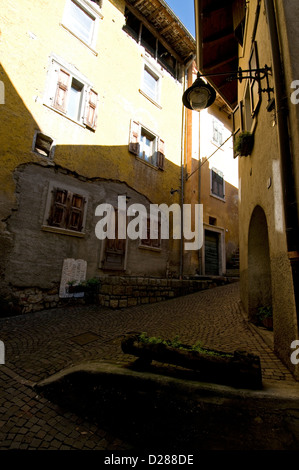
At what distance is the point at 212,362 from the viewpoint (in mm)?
2246

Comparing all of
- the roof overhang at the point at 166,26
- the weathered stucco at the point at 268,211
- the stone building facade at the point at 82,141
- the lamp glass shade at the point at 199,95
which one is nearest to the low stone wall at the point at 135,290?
the stone building facade at the point at 82,141

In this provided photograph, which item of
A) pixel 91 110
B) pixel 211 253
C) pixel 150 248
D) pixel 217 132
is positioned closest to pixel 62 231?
pixel 150 248

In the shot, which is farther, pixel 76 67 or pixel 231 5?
pixel 76 67

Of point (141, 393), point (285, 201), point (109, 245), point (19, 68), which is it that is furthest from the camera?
point (109, 245)

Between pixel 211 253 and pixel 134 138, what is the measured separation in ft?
21.1

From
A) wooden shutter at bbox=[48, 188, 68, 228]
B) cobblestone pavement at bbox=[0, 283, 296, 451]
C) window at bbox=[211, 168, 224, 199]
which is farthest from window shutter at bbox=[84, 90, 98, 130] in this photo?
window at bbox=[211, 168, 224, 199]

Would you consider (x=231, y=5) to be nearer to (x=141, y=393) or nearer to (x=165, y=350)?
(x=165, y=350)

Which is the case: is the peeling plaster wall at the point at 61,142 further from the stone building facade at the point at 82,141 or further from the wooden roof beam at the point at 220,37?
the wooden roof beam at the point at 220,37

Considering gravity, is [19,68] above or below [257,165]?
above

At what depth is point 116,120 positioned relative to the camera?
915 centimetres

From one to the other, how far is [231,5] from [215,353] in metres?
9.27

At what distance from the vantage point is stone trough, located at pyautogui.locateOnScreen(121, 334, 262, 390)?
216cm

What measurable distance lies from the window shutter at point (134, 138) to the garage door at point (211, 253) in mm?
5097
